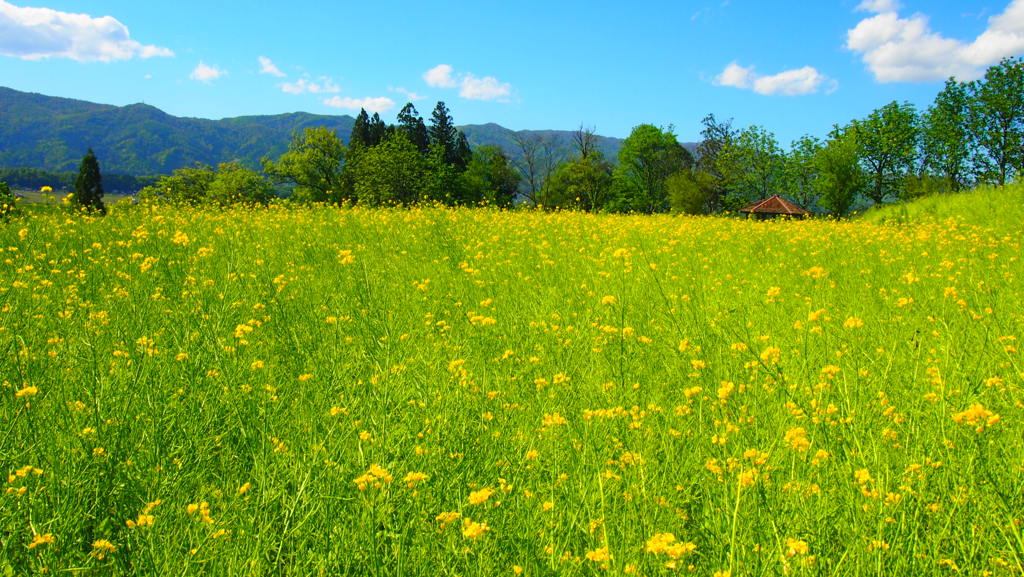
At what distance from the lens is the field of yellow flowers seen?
157 centimetres

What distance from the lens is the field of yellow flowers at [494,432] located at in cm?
157

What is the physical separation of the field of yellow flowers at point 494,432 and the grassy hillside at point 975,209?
7.06m

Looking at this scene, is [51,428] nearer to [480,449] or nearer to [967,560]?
[480,449]

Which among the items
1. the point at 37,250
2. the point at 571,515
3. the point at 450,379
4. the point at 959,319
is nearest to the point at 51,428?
the point at 450,379

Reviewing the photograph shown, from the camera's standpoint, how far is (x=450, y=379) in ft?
8.98

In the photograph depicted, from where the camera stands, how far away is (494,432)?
2.17 m

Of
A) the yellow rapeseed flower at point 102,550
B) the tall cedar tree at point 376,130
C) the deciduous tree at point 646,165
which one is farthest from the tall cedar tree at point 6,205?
the deciduous tree at point 646,165

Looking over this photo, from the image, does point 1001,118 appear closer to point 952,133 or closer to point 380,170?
point 952,133

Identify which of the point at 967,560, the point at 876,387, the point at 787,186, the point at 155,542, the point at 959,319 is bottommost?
the point at 155,542

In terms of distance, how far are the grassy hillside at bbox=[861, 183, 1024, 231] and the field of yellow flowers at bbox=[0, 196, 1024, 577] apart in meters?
7.06

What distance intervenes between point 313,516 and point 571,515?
81 cm

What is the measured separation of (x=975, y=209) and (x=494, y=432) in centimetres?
1431

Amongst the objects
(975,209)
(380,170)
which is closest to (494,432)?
(975,209)

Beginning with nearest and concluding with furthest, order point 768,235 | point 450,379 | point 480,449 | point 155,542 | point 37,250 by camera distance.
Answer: point 155,542 < point 480,449 < point 450,379 < point 37,250 < point 768,235
